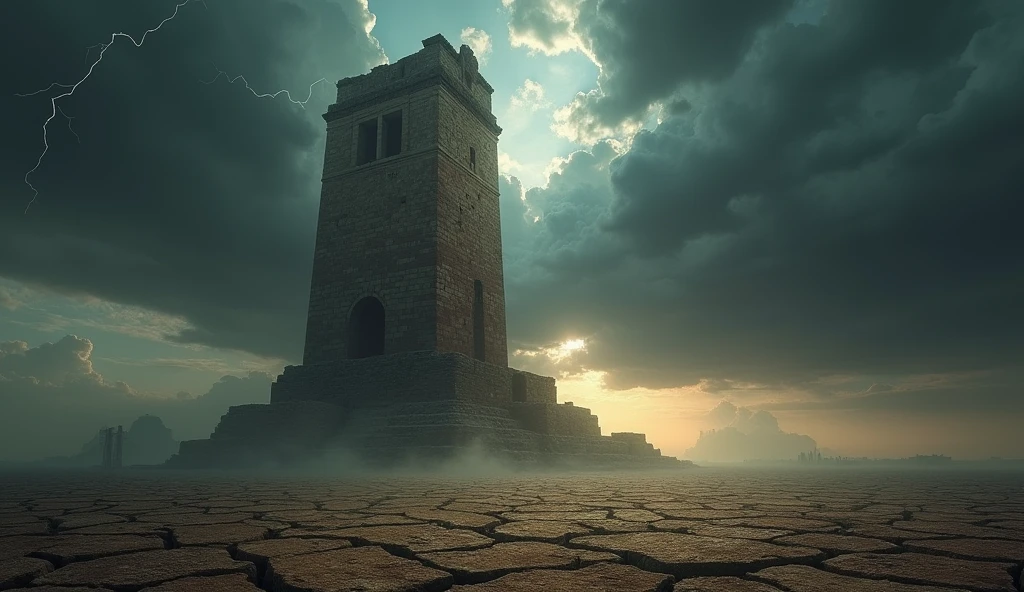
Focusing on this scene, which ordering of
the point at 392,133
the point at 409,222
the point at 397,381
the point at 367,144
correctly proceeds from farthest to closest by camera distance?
the point at 392,133
the point at 367,144
the point at 409,222
the point at 397,381

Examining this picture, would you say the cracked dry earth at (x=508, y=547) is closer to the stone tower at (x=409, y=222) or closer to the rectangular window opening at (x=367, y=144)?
the stone tower at (x=409, y=222)

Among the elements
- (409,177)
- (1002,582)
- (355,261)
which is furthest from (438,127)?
(1002,582)

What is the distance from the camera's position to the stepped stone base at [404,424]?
10.3 meters

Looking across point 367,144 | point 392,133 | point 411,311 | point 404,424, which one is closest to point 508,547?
point 404,424

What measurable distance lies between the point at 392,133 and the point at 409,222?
4116mm

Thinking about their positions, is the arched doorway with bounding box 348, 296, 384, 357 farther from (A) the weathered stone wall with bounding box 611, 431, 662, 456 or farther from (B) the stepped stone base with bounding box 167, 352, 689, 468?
(A) the weathered stone wall with bounding box 611, 431, 662, 456

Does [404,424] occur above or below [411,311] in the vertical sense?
below

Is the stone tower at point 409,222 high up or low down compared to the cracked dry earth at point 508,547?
up

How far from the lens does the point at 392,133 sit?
672 inches

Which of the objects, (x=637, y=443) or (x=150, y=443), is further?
(x=150, y=443)

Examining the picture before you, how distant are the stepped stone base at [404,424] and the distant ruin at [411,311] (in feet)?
0.10

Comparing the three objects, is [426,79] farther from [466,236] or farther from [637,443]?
[637,443]

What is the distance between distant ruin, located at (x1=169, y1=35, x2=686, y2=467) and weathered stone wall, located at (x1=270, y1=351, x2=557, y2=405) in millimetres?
31

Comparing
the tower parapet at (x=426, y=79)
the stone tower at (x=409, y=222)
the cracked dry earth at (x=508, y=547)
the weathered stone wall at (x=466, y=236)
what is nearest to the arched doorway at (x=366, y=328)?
the stone tower at (x=409, y=222)
